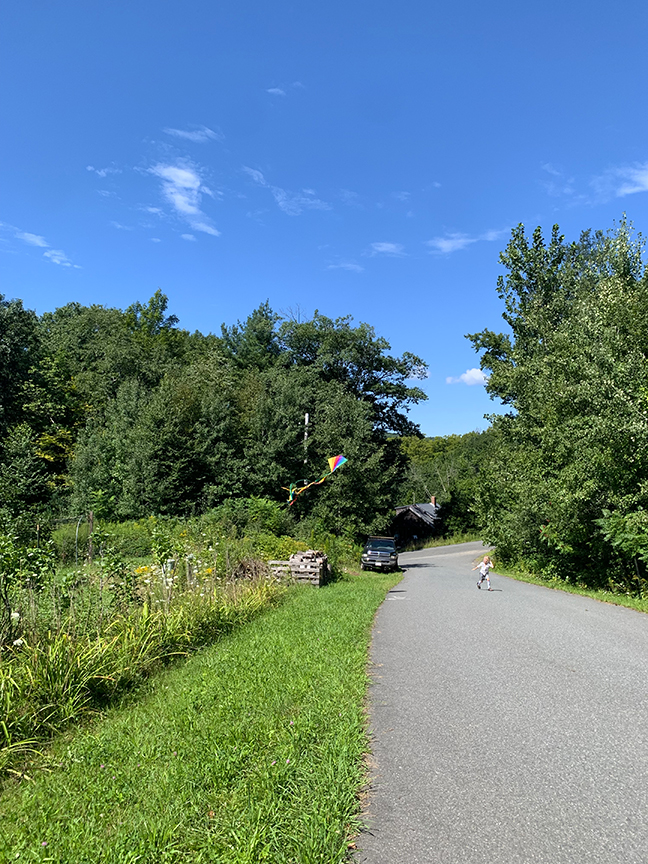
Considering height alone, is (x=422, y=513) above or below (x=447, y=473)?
below

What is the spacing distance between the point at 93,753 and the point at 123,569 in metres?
3.66

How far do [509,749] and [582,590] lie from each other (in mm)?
14573

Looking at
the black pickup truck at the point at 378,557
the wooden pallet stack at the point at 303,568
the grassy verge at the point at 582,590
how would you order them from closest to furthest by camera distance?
the grassy verge at the point at 582,590, the wooden pallet stack at the point at 303,568, the black pickup truck at the point at 378,557

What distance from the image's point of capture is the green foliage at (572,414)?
14836 mm

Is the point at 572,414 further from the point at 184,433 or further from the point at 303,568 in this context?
the point at 184,433

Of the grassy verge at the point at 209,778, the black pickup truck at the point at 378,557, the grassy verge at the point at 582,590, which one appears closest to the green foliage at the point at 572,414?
the grassy verge at the point at 582,590

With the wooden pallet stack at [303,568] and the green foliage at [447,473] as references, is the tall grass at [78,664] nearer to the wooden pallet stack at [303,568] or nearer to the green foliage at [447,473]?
the wooden pallet stack at [303,568]

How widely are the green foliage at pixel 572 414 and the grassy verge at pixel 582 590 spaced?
1.99 feet

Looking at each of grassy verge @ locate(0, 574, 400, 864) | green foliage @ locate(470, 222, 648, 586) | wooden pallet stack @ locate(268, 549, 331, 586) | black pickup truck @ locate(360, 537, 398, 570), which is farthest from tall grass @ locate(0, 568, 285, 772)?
black pickup truck @ locate(360, 537, 398, 570)

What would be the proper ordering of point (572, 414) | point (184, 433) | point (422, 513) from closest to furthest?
1. point (572, 414)
2. point (184, 433)
3. point (422, 513)

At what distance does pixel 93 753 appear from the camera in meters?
4.20

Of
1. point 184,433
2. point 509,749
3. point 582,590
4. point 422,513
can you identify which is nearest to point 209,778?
point 509,749

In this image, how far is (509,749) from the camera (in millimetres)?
4359

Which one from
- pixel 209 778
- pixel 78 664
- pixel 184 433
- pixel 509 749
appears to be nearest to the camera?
pixel 209 778
